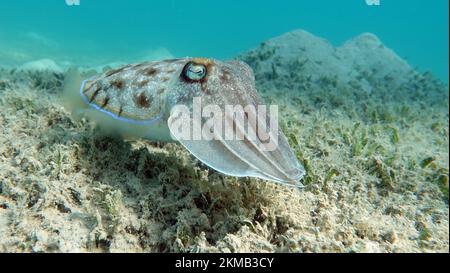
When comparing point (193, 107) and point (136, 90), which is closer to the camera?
point (193, 107)

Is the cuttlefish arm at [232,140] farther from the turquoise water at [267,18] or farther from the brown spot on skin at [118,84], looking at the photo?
the turquoise water at [267,18]

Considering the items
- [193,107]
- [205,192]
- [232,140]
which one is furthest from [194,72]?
[205,192]

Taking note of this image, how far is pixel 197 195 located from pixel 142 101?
3.55ft

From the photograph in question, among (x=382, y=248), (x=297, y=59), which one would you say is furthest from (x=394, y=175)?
(x=297, y=59)

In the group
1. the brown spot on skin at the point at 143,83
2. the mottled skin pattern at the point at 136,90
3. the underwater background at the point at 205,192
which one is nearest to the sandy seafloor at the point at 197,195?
the underwater background at the point at 205,192

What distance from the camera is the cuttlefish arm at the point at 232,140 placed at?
97.8 inches

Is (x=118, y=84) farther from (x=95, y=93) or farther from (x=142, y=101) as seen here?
(x=142, y=101)

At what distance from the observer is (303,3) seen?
150 metres

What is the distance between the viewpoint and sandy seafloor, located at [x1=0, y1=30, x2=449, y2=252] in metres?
2.65

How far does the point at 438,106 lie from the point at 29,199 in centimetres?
1063

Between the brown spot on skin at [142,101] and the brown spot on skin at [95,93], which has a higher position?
the brown spot on skin at [95,93]

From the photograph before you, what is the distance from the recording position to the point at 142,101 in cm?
315

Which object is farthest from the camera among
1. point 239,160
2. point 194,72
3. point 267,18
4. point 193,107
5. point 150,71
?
point 267,18
